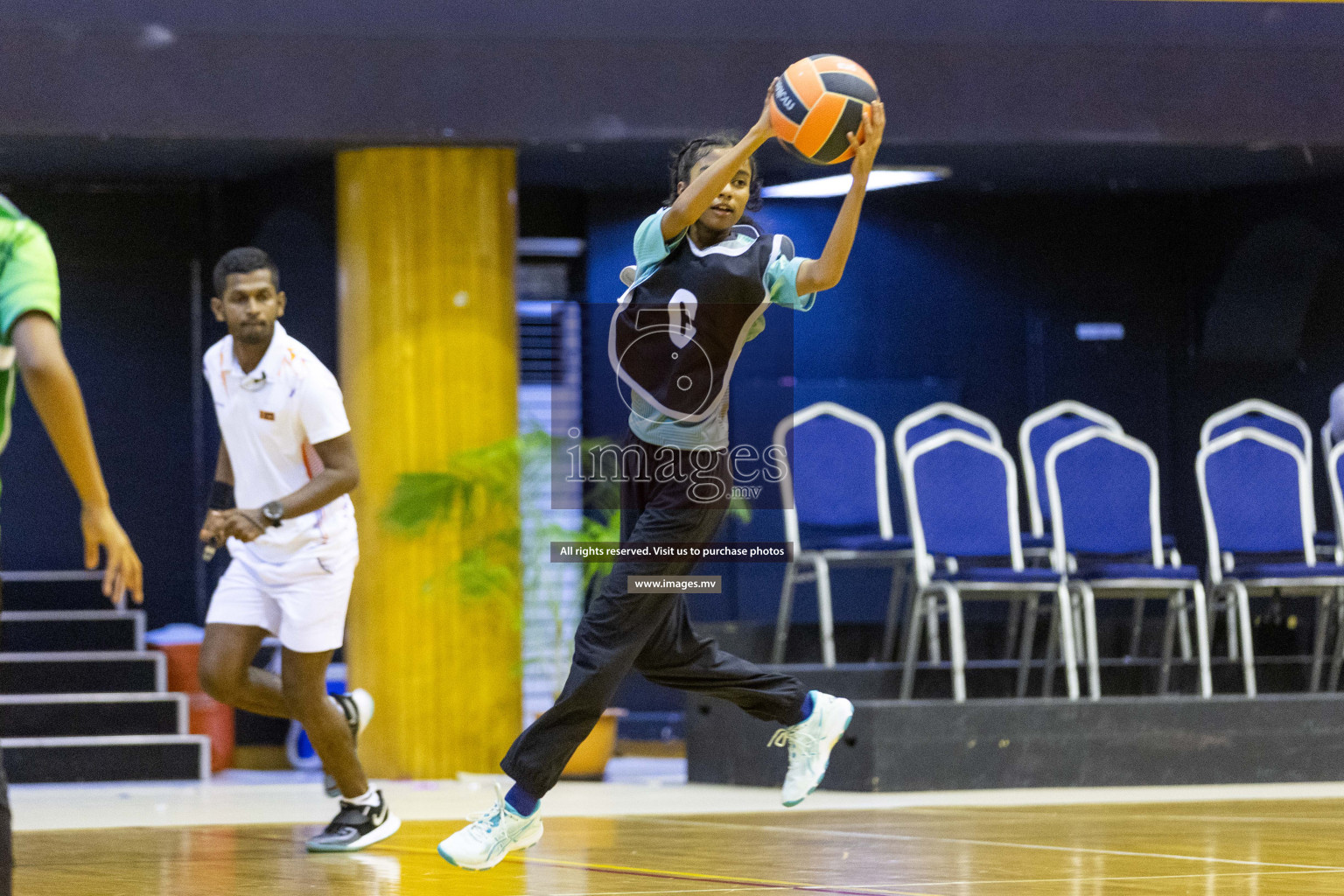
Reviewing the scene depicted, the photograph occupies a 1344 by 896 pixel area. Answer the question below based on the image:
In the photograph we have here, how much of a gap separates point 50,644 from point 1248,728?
525 centimetres

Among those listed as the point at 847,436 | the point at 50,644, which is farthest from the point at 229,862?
the point at 50,644

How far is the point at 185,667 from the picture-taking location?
8.12 meters

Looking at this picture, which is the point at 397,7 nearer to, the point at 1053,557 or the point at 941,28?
the point at 941,28

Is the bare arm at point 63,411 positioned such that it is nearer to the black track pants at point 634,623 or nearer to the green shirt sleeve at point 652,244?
the black track pants at point 634,623

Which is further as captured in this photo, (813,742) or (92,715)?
(92,715)

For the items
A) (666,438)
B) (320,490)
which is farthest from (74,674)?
(666,438)

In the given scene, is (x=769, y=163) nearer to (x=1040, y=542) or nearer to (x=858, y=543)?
(x=858, y=543)

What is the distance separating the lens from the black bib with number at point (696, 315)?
11.0 ft

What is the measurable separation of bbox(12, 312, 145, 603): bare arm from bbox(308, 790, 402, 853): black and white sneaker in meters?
2.27

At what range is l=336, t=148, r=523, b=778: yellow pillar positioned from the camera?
24.3 ft

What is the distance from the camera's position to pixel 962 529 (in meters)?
6.83

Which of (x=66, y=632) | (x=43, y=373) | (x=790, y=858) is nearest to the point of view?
(x=43, y=373)

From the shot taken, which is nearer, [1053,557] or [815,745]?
[815,745]

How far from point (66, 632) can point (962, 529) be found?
4.19 m
